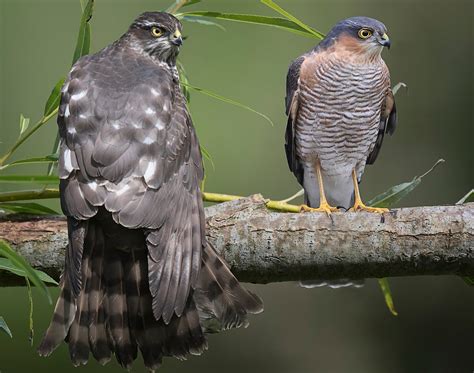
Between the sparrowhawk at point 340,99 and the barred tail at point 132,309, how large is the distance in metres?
1.30

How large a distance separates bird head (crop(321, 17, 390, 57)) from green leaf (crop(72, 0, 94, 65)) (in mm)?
1461

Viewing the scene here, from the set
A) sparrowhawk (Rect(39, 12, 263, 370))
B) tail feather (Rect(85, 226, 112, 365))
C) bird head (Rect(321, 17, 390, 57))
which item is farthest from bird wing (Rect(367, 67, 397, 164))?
tail feather (Rect(85, 226, 112, 365))

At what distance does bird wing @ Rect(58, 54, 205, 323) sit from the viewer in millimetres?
3508

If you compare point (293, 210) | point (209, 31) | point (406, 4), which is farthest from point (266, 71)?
point (293, 210)

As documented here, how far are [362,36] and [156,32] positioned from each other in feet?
3.66

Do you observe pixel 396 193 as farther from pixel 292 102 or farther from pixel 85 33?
pixel 85 33

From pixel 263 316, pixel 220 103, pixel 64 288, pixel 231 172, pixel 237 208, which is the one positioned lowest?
pixel 263 316

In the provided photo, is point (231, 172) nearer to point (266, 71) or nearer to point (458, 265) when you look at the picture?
point (266, 71)

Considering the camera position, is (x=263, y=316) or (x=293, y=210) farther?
(x=263, y=316)

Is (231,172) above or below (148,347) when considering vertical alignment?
below

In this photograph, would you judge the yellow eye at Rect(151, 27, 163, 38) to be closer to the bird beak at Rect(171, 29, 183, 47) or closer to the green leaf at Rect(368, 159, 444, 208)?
the bird beak at Rect(171, 29, 183, 47)

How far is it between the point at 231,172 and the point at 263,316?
1.35 meters

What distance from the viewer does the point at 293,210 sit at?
13.6 feet

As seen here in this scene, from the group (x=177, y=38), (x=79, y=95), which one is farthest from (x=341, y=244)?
(x=177, y=38)
